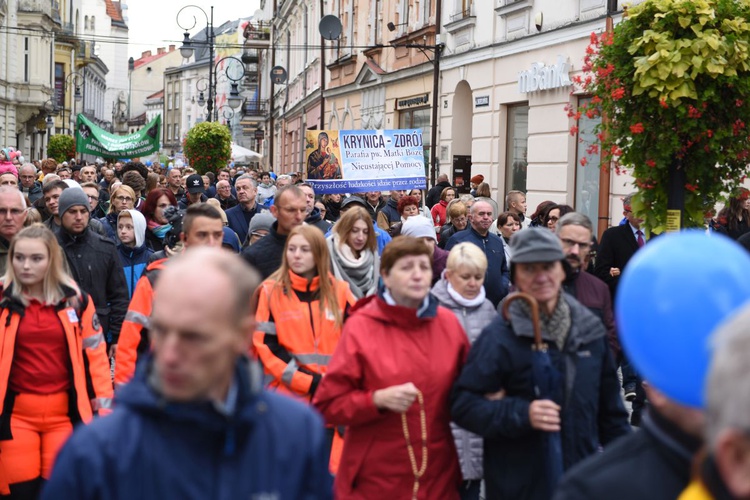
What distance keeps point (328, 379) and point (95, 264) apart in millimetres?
3431

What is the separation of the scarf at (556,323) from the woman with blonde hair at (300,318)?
1713mm

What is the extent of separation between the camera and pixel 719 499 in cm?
213

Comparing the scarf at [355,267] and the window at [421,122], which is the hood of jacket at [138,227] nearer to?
the scarf at [355,267]

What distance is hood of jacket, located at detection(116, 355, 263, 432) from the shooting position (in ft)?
8.45

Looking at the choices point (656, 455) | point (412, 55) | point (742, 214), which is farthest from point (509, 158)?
point (656, 455)

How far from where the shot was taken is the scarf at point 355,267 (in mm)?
7547

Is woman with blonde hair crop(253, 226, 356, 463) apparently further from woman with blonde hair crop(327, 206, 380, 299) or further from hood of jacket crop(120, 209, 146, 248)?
hood of jacket crop(120, 209, 146, 248)

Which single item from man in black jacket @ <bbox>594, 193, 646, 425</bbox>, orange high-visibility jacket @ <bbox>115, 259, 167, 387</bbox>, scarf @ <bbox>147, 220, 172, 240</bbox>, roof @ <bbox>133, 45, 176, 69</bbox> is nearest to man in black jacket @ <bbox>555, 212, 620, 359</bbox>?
orange high-visibility jacket @ <bbox>115, 259, 167, 387</bbox>

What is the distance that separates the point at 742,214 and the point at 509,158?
802 centimetres

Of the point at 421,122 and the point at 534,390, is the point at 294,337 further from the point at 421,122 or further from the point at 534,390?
the point at 421,122

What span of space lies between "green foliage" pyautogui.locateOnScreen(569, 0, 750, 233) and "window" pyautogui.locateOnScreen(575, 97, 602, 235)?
715 centimetres

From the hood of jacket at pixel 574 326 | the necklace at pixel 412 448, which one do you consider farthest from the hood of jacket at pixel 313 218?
the hood of jacket at pixel 574 326

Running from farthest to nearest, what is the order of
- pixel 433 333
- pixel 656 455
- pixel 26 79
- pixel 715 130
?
pixel 26 79
pixel 715 130
pixel 433 333
pixel 656 455

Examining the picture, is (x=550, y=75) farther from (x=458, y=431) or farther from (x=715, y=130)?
(x=458, y=431)
